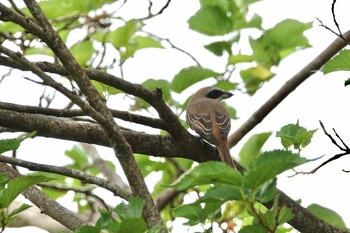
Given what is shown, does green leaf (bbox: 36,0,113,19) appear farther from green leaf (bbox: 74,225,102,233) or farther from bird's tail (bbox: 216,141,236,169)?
green leaf (bbox: 74,225,102,233)

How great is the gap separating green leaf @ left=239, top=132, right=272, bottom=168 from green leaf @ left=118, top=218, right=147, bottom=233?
3.36 meters

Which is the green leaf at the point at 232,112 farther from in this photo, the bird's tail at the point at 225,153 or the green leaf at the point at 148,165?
the green leaf at the point at 148,165

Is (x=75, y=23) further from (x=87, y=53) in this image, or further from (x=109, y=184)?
(x=109, y=184)

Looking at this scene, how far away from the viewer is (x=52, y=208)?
457 cm

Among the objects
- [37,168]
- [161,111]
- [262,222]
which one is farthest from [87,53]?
[262,222]

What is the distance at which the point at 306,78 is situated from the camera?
6320mm

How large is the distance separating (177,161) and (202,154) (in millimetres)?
1941

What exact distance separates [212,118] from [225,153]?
6.15 ft

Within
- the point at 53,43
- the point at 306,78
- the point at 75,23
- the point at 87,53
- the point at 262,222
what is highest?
the point at 75,23

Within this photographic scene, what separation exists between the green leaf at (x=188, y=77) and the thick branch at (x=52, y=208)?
62.2 inches

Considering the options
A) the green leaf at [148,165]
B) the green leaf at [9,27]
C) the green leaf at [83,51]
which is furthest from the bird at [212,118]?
the green leaf at [9,27]

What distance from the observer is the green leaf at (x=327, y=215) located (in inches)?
198

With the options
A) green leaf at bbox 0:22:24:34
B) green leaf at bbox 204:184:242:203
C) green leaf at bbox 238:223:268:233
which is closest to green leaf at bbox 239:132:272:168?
green leaf at bbox 0:22:24:34

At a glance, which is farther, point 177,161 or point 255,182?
point 177,161
